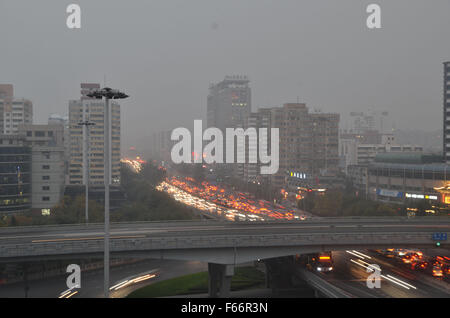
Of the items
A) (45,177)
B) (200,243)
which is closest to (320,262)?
(200,243)

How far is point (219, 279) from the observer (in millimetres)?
15375

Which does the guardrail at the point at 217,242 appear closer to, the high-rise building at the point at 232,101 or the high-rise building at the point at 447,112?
the high-rise building at the point at 447,112

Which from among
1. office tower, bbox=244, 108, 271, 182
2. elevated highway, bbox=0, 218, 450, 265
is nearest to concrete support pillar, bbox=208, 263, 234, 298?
elevated highway, bbox=0, 218, 450, 265

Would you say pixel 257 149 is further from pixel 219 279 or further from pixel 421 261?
pixel 219 279

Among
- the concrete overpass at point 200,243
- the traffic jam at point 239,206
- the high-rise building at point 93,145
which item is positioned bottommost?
the traffic jam at point 239,206

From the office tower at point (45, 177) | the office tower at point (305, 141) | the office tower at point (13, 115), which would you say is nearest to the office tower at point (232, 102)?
the office tower at point (305, 141)

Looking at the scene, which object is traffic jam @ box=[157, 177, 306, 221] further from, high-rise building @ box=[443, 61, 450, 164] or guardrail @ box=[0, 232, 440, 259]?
high-rise building @ box=[443, 61, 450, 164]

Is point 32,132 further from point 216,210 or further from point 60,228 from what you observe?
point 60,228

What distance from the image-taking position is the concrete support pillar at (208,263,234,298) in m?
13.5

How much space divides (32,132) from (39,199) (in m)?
8.37

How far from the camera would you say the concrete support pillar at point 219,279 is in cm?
1353

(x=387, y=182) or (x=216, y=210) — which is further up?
(x=387, y=182)
